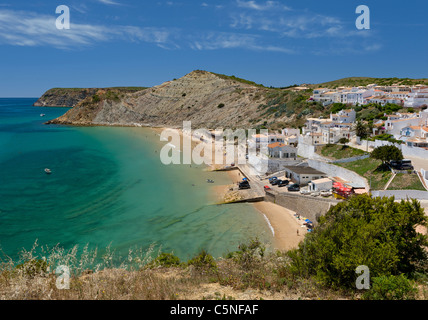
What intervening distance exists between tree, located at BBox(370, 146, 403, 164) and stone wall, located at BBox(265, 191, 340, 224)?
7.43 m

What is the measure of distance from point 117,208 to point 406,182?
2621 cm

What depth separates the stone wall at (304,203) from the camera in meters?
23.1

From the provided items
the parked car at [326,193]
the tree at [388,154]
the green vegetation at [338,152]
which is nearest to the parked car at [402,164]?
the tree at [388,154]

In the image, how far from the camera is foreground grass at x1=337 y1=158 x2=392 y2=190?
24547 millimetres

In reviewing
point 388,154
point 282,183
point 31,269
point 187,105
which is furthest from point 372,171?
point 187,105

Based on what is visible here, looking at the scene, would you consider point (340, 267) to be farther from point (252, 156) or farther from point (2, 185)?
point (2, 185)

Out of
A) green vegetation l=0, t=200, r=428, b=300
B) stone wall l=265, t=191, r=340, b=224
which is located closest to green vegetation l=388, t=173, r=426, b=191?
stone wall l=265, t=191, r=340, b=224

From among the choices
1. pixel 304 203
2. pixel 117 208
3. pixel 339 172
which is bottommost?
pixel 117 208

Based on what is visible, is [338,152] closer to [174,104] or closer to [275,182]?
[275,182]

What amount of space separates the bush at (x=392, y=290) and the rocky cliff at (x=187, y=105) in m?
67.5

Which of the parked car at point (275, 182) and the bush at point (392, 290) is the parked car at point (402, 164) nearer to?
the parked car at point (275, 182)

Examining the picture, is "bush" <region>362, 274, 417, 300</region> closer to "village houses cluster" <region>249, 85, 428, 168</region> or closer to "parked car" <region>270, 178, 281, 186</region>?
"parked car" <region>270, 178, 281, 186</region>

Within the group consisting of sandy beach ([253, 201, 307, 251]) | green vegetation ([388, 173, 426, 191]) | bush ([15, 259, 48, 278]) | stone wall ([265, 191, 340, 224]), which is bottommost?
sandy beach ([253, 201, 307, 251])

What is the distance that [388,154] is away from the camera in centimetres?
2567
